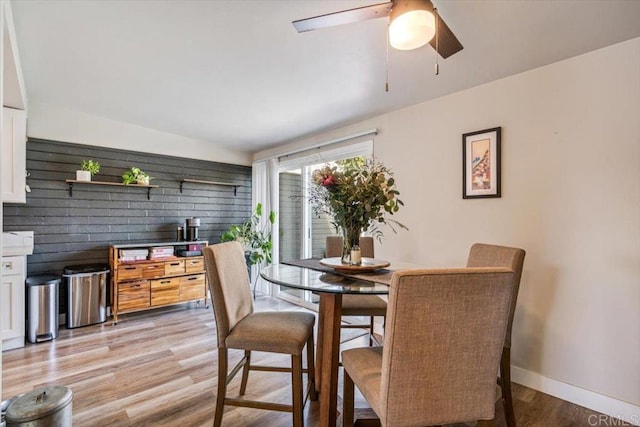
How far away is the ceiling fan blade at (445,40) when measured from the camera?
147cm

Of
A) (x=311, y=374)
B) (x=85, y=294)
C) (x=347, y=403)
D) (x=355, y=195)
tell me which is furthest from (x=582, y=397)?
(x=85, y=294)

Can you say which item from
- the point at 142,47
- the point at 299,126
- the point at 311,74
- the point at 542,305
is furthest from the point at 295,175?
the point at 542,305

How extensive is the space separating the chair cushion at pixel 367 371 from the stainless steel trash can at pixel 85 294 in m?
3.28

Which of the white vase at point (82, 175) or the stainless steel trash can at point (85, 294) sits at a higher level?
the white vase at point (82, 175)

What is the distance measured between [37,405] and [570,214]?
10.8 feet

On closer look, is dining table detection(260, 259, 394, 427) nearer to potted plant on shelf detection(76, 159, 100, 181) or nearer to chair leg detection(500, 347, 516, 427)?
chair leg detection(500, 347, 516, 427)

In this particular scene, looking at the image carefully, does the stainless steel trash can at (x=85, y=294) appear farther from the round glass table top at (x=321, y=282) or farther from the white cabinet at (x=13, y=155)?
the round glass table top at (x=321, y=282)

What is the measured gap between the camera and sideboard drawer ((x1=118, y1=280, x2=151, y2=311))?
11.8 ft

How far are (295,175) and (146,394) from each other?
3243 mm

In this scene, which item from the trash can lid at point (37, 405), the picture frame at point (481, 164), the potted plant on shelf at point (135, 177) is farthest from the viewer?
the potted plant on shelf at point (135, 177)

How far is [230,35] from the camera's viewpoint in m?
2.13

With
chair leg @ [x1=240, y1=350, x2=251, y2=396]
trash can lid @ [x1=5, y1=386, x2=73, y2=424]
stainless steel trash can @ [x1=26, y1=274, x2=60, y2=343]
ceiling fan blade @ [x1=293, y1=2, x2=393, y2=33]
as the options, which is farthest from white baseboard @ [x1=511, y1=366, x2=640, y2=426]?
stainless steel trash can @ [x1=26, y1=274, x2=60, y2=343]

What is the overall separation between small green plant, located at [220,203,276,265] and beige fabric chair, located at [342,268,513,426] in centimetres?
366

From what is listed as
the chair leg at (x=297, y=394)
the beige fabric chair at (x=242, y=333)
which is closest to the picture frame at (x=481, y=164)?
the beige fabric chair at (x=242, y=333)
